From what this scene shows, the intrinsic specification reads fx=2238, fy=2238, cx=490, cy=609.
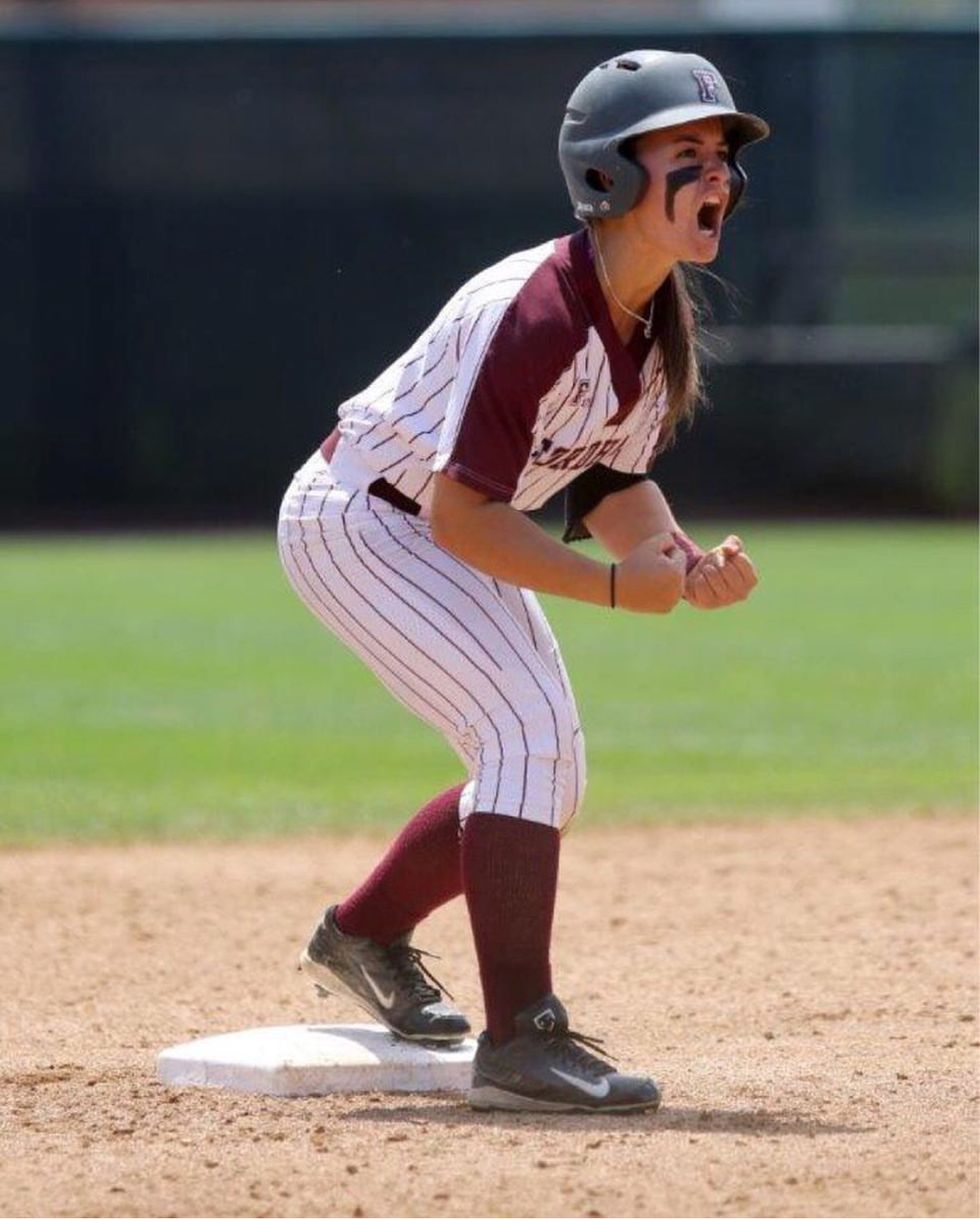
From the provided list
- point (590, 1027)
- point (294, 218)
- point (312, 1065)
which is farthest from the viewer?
point (294, 218)

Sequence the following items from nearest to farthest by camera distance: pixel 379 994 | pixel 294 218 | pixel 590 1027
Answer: pixel 379 994 < pixel 590 1027 < pixel 294 218

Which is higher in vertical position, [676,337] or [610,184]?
[610,184]

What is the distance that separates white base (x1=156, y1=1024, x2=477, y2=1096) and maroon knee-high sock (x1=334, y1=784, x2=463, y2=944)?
19 centimetres

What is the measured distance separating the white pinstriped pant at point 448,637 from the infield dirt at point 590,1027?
0.51 meters

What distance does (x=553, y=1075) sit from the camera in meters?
3.25

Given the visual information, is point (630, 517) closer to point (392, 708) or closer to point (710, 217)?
point (710, 217)

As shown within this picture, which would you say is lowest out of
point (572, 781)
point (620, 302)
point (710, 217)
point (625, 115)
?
point (572, 781)

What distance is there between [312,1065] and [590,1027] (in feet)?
2.31

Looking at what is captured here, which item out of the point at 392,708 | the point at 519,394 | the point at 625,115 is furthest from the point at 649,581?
the point at 392,708

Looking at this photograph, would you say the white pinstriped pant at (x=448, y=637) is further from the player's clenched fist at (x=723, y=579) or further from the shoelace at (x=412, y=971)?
the shoelace at (x=412, y=971)

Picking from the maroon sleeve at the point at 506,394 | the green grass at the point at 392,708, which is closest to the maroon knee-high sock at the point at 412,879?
the maroon sleeve at the point at 506,394

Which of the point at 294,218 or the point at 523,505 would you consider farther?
the point at 294,218

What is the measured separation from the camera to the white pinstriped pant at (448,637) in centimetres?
325

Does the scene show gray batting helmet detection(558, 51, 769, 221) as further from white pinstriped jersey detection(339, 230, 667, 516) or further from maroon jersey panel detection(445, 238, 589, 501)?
maroon jersey panel detection(445, 238, 589, 501)
